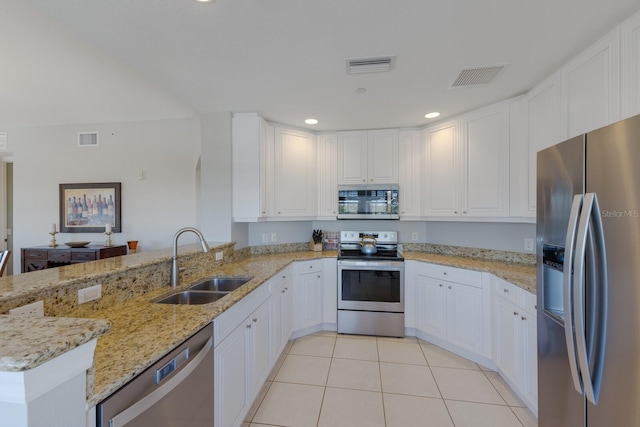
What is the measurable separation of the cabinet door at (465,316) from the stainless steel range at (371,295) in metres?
0.50

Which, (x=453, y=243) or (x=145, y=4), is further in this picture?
(x=453, y=243)

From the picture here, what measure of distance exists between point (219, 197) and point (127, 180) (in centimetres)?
217

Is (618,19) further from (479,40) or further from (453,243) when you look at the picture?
(453,243)

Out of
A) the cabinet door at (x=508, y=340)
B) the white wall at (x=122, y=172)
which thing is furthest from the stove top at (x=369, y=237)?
the white wall at (x=122, y=172)

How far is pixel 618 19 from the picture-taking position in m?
1.50

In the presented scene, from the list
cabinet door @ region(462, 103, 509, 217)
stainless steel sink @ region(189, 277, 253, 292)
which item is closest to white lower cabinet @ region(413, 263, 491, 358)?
cabinet door @ region(462, 103, 509, 217)

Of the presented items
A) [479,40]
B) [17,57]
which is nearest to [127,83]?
[17,57]

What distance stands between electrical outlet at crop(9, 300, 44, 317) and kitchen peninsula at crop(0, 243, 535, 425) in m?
0.02

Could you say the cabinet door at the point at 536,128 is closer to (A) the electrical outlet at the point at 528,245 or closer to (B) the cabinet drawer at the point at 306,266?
(A) the electrical outlet at the point at 528,245

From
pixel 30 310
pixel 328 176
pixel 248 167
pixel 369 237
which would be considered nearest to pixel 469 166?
pixel 369 237

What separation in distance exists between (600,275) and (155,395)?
176 centimetres

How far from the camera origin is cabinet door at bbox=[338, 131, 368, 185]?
11.3 feet

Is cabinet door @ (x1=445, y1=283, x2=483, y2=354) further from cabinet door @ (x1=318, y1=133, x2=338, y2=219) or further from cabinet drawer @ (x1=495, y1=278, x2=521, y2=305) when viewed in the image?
cabinet door @ (x1=318, y1=133, x2=338, y2=219)

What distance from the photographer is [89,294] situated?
4.67 ft
